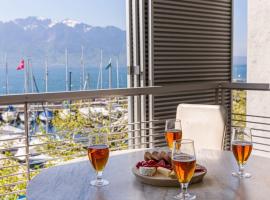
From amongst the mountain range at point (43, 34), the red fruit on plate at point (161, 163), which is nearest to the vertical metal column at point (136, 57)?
the red fruit on plate at point (161, 163)

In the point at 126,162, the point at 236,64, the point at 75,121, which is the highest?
the point at 236,64

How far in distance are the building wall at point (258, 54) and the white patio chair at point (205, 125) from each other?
2914mm

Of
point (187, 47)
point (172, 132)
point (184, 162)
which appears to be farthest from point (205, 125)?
point (187, 47)

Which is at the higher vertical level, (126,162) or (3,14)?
(3,14)

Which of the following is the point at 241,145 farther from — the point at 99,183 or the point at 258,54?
the point at 258,54

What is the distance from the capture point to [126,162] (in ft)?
4.98

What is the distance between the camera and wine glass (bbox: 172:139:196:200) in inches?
40.8

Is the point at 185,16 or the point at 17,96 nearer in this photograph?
the point at 17,96

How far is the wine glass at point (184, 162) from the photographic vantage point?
3.40 ft

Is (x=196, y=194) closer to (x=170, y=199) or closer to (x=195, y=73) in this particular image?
(x=170, y=199)

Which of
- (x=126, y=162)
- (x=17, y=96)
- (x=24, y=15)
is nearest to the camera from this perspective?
(x=126, y=162)

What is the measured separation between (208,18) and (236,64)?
744 millimetres

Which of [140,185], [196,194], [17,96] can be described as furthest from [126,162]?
[17,96]

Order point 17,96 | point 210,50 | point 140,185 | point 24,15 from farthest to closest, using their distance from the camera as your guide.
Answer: point 24,15, point 210,50, point 17,96, point 140,185
